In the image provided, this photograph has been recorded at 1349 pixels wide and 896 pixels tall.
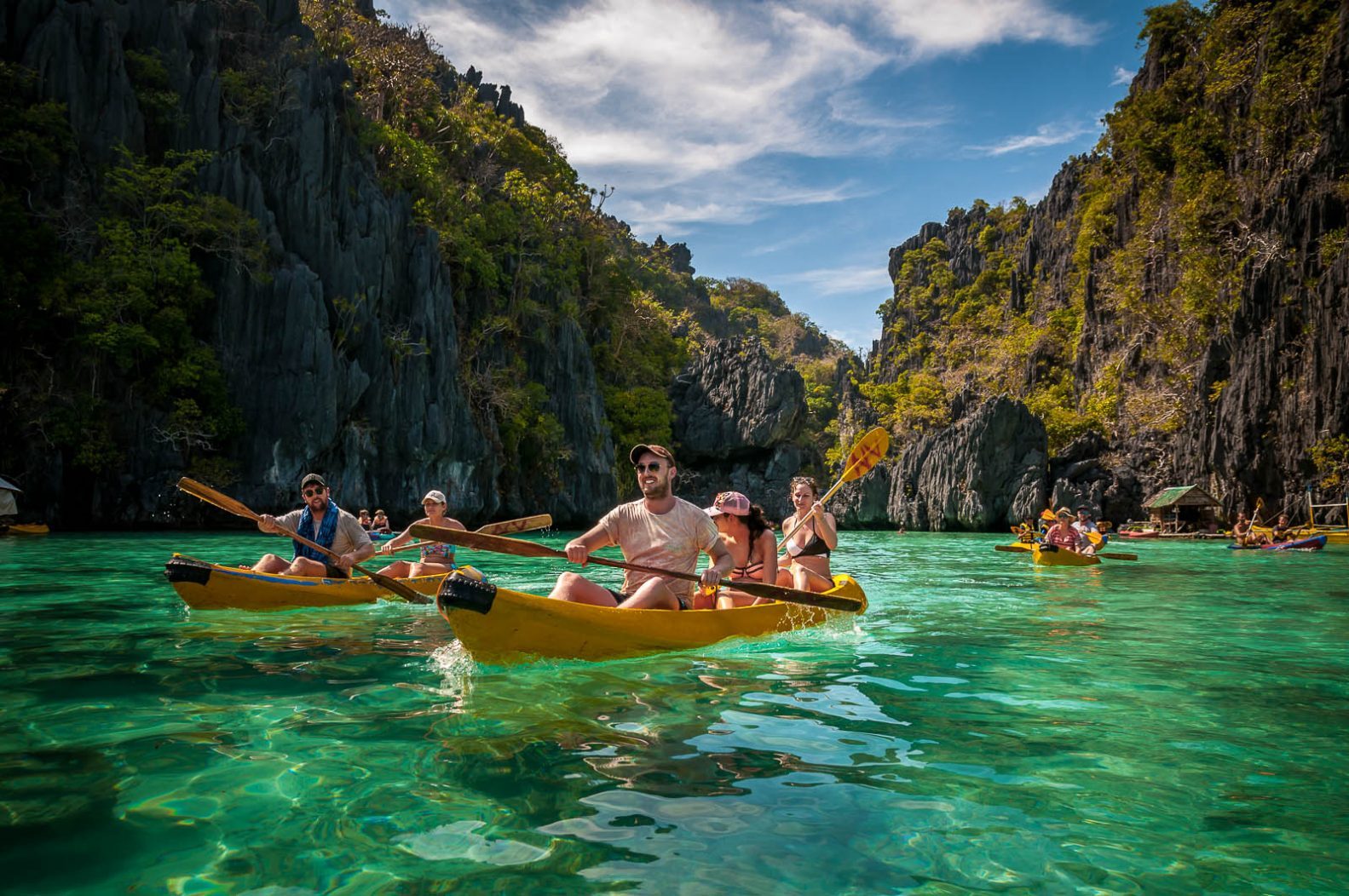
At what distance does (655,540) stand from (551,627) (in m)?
1.07

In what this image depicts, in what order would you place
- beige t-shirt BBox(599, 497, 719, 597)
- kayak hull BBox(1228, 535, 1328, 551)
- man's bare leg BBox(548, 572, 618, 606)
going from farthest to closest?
kayak hull BBox(1228, 535, 1328, 551) → beige t-shirt BBox(599, 497, 719, 597) → man's bare leg BBox(548, 572, 618, 606)

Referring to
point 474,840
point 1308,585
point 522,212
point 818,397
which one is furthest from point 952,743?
point 818,397

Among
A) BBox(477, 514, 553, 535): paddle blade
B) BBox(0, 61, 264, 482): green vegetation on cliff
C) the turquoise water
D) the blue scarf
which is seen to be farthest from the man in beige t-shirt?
BBox(0, 61, 264, 482): green vegetation on cliff

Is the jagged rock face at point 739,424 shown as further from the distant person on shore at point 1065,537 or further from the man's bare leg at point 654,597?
the man's bare leg at point 654,597

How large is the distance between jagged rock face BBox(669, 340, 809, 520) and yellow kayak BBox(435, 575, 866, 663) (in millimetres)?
46823

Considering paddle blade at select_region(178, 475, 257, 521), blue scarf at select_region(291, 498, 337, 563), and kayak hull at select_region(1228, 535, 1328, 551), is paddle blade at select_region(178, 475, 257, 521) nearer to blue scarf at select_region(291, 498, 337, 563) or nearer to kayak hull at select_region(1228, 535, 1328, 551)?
blue scarf at select_region(291, 498, 337, 563)

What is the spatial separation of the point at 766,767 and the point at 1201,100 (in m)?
49.9

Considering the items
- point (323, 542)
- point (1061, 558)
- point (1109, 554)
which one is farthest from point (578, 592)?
point (1109, 554)

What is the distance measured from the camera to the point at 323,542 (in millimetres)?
8852

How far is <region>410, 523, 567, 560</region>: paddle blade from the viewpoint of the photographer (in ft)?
17.3

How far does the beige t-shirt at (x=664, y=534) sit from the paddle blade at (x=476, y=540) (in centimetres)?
49

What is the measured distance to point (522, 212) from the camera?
1558 inches

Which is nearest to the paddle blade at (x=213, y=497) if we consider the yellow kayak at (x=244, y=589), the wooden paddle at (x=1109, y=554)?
the yellow kayak at (x=244, y=589)

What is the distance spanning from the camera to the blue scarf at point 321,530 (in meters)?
8.83
